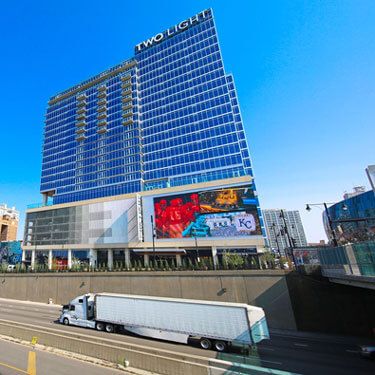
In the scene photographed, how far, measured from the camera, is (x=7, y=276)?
52.4 metres

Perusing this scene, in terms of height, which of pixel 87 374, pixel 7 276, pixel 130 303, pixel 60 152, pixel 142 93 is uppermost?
pixel 142 93

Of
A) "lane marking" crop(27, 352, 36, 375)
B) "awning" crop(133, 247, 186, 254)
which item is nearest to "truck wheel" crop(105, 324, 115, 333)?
"lane marking" crop(27, 352, 36, 375)

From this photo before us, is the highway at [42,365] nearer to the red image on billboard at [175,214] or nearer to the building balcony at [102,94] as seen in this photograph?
the red image on billboard at [175,214]

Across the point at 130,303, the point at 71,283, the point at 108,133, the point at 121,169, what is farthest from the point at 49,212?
the point at 130,303

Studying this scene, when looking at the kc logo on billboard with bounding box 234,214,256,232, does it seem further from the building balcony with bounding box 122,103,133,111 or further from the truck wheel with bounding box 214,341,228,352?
the building balcony with bounding box 122,103,133,111

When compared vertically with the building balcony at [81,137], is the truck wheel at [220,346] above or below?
below

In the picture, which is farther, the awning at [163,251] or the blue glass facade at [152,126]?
the blue glass facade at [152,126]

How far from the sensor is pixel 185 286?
112ft

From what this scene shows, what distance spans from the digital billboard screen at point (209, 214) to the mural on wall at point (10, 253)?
3131 inches

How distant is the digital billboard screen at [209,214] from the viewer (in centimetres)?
5469

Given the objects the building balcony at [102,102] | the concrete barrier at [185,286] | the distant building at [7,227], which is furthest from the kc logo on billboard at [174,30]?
the distant building at [7,227]

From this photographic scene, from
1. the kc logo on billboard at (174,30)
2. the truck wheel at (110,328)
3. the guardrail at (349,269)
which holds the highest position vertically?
the kc logo on billboard at (174,30)

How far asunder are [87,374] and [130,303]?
397 inches

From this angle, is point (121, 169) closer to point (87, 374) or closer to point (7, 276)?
point (7, 276)
